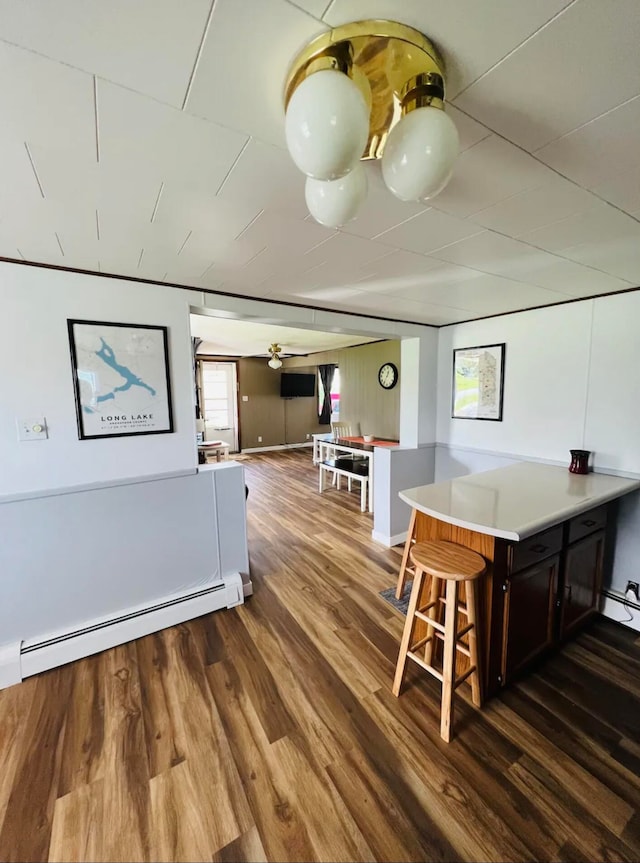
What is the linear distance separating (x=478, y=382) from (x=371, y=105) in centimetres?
278

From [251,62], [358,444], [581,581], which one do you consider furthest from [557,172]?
[358,444]

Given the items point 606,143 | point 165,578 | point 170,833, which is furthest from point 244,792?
point 606,143

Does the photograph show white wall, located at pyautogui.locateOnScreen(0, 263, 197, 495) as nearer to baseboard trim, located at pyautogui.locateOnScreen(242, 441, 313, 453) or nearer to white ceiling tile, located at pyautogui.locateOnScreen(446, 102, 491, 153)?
white ceiling tile, located at pyautogui.locateOnScreen(446, 102, 491, 153)

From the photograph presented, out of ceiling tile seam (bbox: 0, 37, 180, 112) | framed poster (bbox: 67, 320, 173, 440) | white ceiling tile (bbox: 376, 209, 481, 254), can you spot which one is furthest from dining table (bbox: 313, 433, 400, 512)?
ceiling tile seam (bbox: 0, 37, 180, 112)

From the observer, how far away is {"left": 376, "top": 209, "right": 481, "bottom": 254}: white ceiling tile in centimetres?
137

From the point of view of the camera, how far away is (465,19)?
0.66m

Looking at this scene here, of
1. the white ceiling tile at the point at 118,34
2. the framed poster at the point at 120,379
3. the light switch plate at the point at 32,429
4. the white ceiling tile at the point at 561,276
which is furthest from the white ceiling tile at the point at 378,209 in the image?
the light switch plate at the point at 32,429

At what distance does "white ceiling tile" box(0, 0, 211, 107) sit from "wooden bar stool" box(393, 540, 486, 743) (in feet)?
6.05

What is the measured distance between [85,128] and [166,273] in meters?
1.16

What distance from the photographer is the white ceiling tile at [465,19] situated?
63cm

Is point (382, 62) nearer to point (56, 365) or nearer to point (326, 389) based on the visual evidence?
point (56, 365)

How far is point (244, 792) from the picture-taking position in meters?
1.32

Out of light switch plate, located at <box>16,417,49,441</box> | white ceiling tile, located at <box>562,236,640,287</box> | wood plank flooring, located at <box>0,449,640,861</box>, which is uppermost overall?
white ceiling tile, located at <box>562,236,640,287</box>

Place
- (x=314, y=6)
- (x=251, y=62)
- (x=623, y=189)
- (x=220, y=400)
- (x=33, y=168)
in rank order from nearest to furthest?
(x=314, y=6) → (x=251, y=62) → (x=33, y=168) → (x=623, y=189) → (x=220, y=400)
